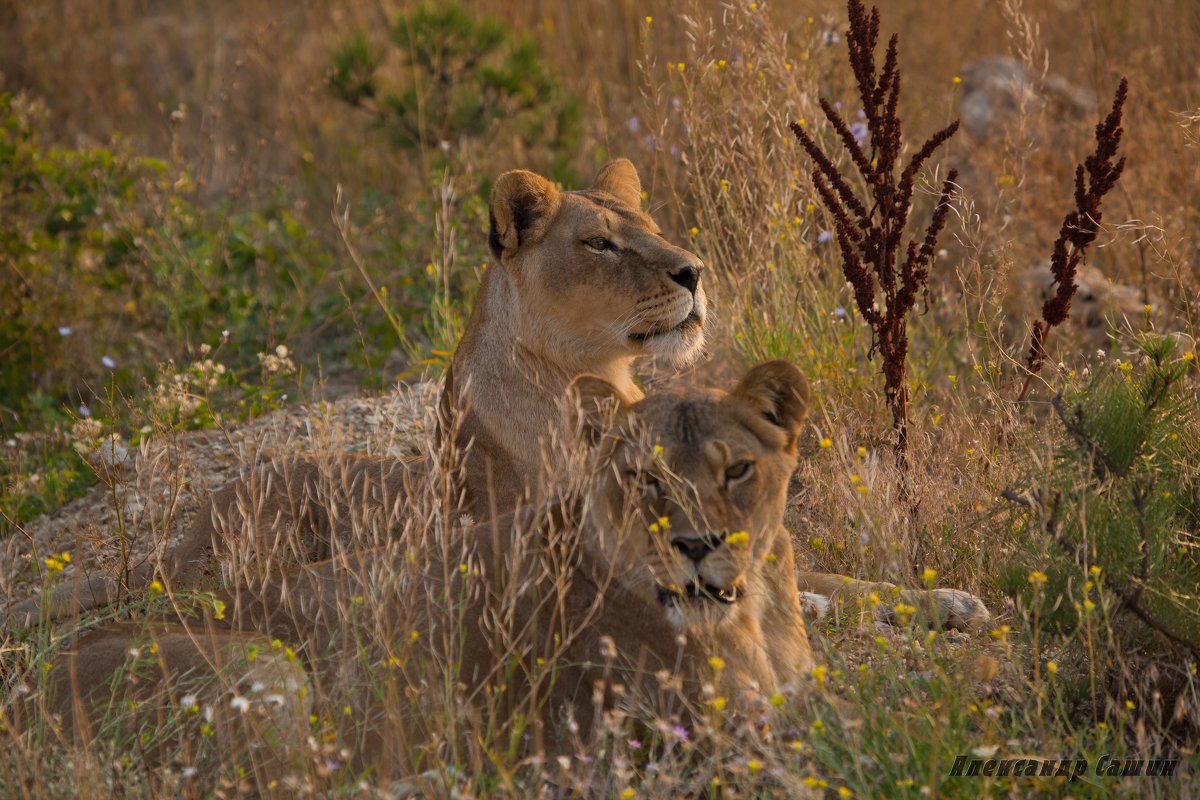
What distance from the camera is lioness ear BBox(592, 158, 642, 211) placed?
6.09m

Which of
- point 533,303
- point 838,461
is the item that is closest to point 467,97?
point 533,303

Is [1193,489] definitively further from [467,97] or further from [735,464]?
[467,97]

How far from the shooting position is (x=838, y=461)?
17.5 feet

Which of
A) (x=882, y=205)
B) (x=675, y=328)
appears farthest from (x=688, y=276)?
(x=882, y=205)

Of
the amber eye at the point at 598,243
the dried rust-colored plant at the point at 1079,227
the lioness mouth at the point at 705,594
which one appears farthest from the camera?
the amber eye at the point at 598,243

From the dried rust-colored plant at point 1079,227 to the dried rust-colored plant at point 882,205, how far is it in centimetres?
47

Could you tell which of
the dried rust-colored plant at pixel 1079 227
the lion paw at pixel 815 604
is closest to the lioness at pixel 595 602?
the lion paw at pixel 815 604

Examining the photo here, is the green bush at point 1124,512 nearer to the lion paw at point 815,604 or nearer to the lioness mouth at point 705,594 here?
the lion paw at point 815,604

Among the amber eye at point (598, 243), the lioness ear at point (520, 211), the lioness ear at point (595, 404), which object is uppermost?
the lioness ear at point (520, 211)

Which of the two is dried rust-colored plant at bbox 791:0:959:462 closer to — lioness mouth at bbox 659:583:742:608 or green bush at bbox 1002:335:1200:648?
green bush at bbox 1002:335:1200:648

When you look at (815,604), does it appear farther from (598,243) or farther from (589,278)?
(598,243)

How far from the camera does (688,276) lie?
5473mm

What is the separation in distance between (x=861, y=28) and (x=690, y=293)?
1175mm

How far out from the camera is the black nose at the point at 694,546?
3.61m
